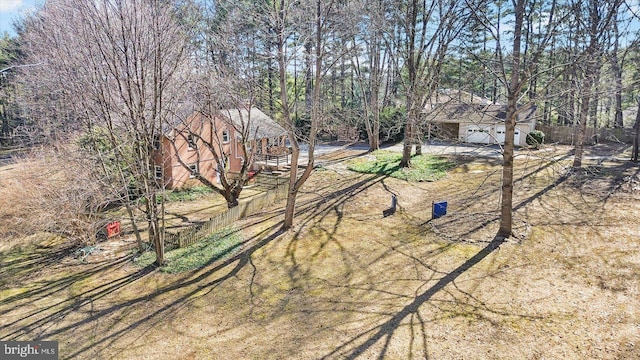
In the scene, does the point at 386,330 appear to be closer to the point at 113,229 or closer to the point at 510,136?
the point at 510,136

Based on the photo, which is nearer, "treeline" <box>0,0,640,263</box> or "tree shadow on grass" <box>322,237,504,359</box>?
"tree shadow on grass" <box>322,237,504,359</box>

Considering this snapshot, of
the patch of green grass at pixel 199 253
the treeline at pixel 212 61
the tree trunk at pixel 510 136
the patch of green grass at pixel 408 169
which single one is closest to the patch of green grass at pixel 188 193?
the treeline at pixel 212 61

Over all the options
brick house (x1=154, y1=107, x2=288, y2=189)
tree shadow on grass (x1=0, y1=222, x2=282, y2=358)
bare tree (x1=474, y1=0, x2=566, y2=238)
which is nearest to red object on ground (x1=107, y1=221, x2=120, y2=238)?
brick house (x1=154, y1=107, x2=288, y2=189)

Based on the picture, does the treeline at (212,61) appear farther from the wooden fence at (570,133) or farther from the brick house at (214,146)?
the wooden fence at (570,133)

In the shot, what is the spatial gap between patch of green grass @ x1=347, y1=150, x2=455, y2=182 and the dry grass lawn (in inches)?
186

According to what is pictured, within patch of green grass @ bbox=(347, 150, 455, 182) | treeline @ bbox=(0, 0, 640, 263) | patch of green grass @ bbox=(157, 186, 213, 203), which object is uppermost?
treeline @ bbox=(0, 0, 640, 263)

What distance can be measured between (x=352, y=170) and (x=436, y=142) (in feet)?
42.9

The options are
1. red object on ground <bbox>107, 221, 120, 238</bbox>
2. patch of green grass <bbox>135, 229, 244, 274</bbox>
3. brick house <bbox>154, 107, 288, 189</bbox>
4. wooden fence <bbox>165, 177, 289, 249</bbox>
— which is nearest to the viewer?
patch of green grass <bbox>135, 229, 244, 274</bbox>

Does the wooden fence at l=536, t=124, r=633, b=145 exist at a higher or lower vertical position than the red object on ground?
higher

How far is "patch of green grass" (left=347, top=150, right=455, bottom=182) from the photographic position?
20406mm

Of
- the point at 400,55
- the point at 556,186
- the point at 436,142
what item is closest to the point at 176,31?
the point at 400,55

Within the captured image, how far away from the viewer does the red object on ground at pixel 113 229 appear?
50.0ft

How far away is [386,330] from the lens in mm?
8070

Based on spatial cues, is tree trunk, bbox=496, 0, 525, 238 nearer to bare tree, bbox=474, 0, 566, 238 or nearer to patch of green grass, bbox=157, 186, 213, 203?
bare tree, bbox=474, 0, 566, 238
